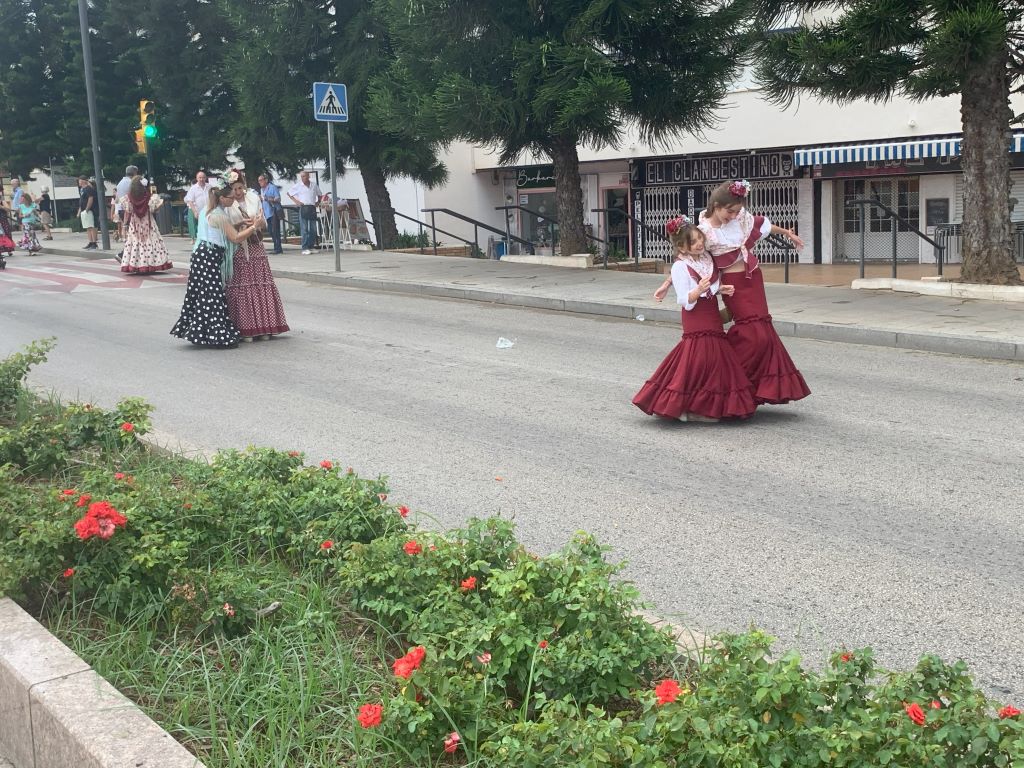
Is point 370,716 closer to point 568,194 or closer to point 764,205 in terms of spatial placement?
point 568,194

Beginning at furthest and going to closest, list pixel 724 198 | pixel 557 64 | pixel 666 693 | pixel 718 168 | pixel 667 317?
pixel 718 168
pixel 557 64
pixel 667 317
pixel 724 198
pixel 666 693

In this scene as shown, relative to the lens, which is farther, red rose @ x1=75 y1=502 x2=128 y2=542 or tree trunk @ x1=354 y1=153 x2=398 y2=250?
tree trunk @ x1=354 y1=153 x2=398 y2=250

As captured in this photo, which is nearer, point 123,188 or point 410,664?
point 410,664

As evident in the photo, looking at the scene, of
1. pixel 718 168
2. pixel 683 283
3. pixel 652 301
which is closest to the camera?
pixel 683 283

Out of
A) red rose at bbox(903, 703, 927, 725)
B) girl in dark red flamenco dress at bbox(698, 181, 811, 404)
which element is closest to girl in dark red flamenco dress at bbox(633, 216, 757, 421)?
girl in dark red flamenco dress at bbox(698, 181, 811, 404)

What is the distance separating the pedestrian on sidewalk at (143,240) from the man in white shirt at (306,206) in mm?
3771

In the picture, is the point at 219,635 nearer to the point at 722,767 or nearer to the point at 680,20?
the point at 722,767

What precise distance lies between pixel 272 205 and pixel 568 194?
7835 mm

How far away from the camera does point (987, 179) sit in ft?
49.4

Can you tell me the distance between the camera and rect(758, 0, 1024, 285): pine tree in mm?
13727

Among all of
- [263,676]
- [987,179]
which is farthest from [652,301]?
[263,676]

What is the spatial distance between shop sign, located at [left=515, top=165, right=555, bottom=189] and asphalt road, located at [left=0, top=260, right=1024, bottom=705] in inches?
861

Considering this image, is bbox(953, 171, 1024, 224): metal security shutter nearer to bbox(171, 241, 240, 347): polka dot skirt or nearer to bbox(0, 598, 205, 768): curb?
bbox(171, 241, 240, 347): polka dot skirt

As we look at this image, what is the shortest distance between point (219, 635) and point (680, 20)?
652 inches
